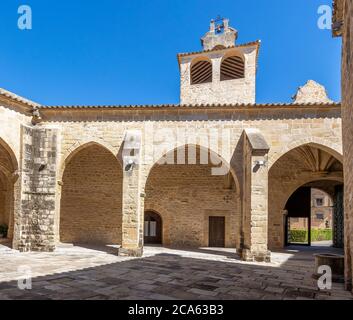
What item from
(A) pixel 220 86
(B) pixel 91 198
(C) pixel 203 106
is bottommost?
(B) pixel 91 198

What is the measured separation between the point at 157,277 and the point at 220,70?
13785mm

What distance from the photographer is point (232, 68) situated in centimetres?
1659

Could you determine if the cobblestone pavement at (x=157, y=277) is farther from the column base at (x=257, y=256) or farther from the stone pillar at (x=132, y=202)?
the stone pillar at (x=132, y=202)

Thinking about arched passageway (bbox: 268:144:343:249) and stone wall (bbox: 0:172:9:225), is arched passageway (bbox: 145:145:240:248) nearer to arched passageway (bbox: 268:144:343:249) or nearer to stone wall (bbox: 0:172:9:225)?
arched passageway (bbox: 268:144:343:249)

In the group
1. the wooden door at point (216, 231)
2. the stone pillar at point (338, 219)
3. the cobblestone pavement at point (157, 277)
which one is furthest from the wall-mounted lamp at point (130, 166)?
the stone pillar at point (338, 219)

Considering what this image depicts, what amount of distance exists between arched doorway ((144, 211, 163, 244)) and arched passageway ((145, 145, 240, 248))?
19.4 inches

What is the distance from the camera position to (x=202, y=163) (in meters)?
12.2

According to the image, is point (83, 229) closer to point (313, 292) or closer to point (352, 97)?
point (313, 292)

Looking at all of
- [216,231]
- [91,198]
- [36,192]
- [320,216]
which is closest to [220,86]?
[216,231]

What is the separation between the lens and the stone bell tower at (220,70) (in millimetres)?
15719

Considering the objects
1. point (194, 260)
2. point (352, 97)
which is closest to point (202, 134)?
point (194, 260)

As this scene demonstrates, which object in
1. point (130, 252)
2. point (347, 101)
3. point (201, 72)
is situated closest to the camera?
point (347, 101)

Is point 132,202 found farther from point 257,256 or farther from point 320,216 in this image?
point 320,216

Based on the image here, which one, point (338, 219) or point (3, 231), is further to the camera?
point (338, 219)
